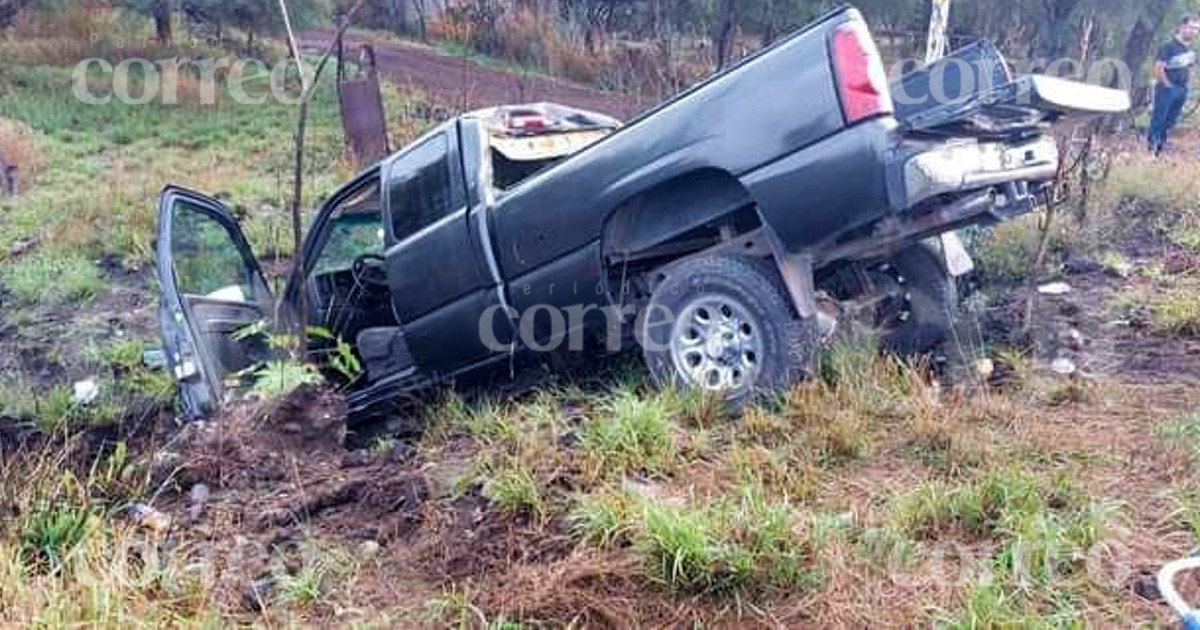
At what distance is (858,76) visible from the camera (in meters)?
3.73

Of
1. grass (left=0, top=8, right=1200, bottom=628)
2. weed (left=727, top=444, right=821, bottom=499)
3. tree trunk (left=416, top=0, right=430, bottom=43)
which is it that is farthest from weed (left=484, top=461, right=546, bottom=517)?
tree trunk (left=416, top=0, right=430, bottom=43)

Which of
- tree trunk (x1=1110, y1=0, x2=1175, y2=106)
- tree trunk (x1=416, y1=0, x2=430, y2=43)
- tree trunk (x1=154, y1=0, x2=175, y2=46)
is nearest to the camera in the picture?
tree trunk (x1=1110, y1=0, x2=1175, y2=106)

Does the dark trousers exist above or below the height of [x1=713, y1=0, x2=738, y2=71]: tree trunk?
below

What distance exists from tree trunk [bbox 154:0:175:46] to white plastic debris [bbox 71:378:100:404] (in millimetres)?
11796

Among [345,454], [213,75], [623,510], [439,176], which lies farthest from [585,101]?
[623,510]

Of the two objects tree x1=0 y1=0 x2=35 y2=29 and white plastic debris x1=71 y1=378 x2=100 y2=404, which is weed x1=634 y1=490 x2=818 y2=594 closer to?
white plastic debris x1=71 y1=378 x2=100 y2=404

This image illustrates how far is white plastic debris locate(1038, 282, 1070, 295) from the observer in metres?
5.68

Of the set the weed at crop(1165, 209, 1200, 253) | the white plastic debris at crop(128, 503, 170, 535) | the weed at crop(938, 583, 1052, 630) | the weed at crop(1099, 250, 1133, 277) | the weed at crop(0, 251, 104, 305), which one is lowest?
the weed at crop(0, 251, 104, 305)

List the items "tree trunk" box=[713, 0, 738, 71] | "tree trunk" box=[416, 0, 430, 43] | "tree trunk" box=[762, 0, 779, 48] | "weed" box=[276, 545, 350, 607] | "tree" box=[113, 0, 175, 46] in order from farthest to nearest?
"tree trunk" box=[416, 0, 430, 43]
"tree" box=[113, 0, 175, 46]
"tree trunk" box=[762, 0, 779, 48]
"tree trunk" box=[713, 0, 738, 71]
"weed" box=[276, 545, 350, 607]

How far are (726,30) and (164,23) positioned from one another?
967 centimetres

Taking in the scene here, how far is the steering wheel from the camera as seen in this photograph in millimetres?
5543

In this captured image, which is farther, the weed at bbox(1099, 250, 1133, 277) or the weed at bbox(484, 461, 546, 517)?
the weed at bbox(1099, 250, 1133, 277)

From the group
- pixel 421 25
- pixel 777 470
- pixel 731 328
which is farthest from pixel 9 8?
pixel 777 470

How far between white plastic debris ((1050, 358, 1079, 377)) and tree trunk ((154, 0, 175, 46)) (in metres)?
15.1
